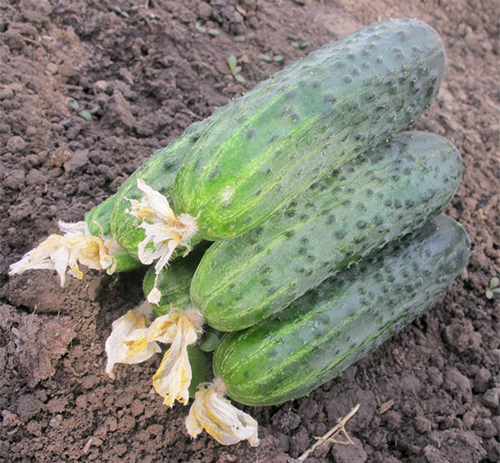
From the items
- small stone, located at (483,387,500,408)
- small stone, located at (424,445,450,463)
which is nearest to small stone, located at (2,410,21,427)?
small stone, located at (424,445,450,463)

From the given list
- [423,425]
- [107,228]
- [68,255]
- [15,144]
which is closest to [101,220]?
[107,228]

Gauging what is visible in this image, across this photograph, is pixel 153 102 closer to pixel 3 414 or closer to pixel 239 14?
pixel 239 14

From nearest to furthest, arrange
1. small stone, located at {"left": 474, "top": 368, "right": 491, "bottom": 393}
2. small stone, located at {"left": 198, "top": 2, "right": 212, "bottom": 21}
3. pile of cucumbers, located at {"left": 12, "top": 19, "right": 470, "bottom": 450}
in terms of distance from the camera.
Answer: pile of cucumbers, located at {"left": 12, "top": 19, "right": 470, "bottom": 450} < small stone, located at {"left": 474, "top": 368, "right": 491, "bottom": 393} < small stone, located at {"left": 198, "top": 2, "right": 212, "bottom": 21}

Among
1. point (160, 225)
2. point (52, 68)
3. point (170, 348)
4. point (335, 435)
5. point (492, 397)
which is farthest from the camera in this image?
point (52, 68)

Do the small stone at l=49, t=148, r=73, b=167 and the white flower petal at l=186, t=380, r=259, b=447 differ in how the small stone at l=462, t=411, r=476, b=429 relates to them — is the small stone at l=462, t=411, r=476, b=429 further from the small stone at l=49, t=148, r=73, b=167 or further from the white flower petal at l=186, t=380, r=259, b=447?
the small stone at l=49, t=148, r=73, b=167

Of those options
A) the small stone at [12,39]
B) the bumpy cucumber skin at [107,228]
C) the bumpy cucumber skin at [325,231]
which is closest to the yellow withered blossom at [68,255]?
the bumpy cucumber skin at [107,228]

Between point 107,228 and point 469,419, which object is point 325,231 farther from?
point 469,419

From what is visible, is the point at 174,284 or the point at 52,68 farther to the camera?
the point at 52,68
